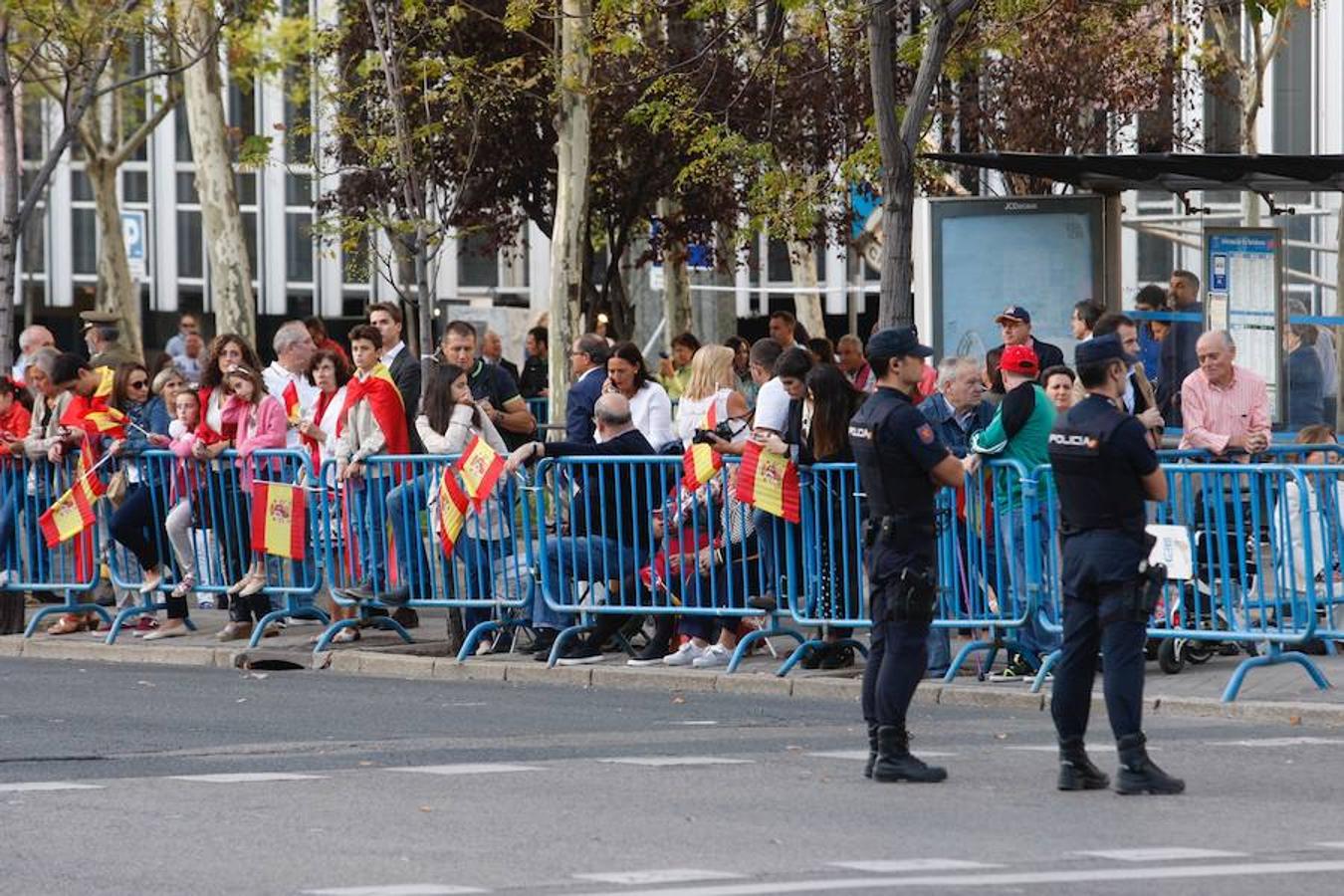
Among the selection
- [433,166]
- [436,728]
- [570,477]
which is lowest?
[436,728]

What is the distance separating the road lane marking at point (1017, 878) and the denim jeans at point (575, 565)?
22.5 ft

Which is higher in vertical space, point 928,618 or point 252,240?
point 252,240

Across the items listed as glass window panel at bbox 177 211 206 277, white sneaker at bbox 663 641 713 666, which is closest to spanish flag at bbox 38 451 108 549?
white sneaker at bbox 663 641 713 666

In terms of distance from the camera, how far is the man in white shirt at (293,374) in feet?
57.3

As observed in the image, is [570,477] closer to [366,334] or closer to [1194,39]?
[366,334]

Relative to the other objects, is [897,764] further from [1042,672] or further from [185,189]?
[185,189]

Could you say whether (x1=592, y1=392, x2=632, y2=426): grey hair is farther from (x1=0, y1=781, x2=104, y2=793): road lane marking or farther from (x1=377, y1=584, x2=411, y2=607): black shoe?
(x1=0, y1=781, x2=104, y2=793): road lane marking

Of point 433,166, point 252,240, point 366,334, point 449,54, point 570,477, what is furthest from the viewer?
point 252,240

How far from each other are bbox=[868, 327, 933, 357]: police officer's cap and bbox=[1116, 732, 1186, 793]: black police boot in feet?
5.67

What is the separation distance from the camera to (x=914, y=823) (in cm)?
966

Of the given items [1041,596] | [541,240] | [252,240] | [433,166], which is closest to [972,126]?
[433,166]

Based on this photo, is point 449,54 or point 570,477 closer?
point 570,477

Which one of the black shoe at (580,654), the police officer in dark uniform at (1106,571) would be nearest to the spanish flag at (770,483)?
the black shoe at (580,654)

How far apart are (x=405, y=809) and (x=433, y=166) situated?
19.8 metres
